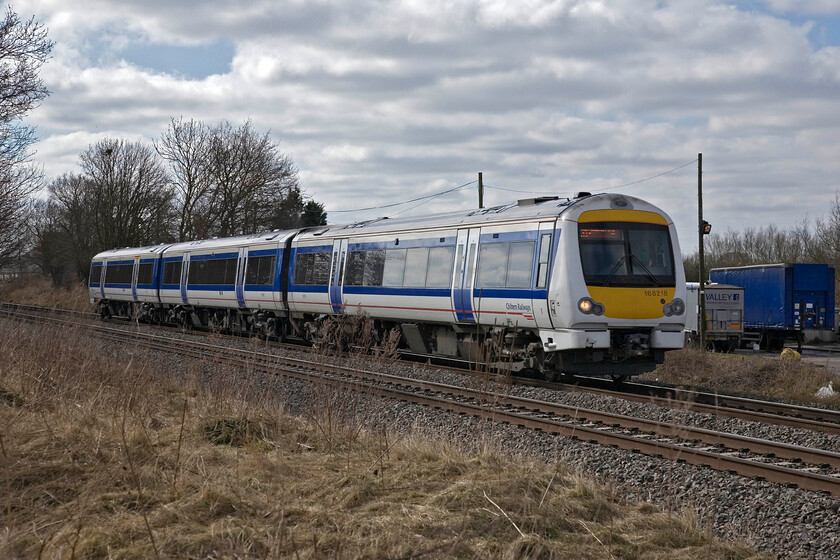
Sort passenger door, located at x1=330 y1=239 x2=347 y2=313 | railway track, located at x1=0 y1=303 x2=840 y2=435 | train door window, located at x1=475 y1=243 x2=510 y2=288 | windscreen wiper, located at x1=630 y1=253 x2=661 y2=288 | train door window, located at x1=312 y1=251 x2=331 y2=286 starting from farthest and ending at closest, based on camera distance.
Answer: train door window, located at x1=312 y1=251 x2=331 y2=286 < passenger door, located at x1=330 y1=239 x2=347 y2=313 < train door window, located at x1=475 y1=243 x2=510 y2=288 < windscreen wiper, located at x1=630 y1=253 x2=661 y2=288 < railway track, located at x1=0 y1=303 x2=840 y2=435

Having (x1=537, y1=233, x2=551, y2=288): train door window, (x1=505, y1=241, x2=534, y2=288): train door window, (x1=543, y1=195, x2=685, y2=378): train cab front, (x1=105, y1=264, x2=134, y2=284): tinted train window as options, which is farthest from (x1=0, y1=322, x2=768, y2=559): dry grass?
(x1=105, y1=264, x2=134, y2=284): tinted train window

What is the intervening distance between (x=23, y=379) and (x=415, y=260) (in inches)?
312

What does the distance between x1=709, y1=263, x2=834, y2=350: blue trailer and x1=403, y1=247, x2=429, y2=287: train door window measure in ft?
66.3

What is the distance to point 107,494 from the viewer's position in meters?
5.21

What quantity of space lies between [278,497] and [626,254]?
8.58 meters

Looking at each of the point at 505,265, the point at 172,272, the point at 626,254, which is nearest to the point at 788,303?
the point at 626,254

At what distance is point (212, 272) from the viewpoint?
81.2 ft

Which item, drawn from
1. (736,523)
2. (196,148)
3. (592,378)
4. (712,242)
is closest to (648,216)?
(592,378)

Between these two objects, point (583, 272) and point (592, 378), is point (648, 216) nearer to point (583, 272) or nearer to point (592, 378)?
point (583, 272)

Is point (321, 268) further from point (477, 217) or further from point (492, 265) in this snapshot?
point (492, 265)

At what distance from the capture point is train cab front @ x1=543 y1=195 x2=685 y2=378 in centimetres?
1227

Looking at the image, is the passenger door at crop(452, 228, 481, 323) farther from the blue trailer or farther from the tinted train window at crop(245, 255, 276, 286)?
the blue trailer

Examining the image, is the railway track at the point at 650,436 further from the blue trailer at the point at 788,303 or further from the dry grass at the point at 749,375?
the blue trailer at the point at 788,303

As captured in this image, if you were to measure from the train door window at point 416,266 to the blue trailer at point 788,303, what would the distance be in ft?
66.3
